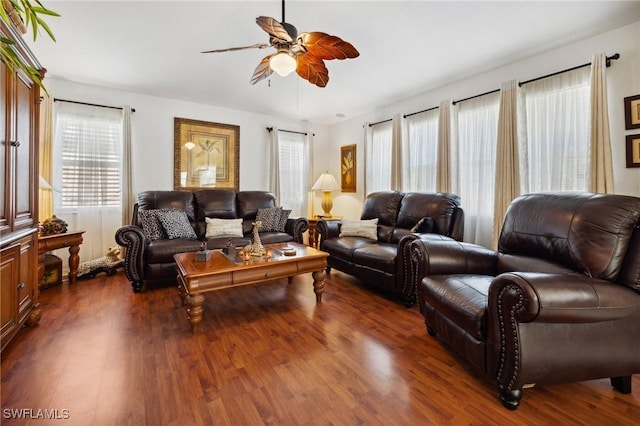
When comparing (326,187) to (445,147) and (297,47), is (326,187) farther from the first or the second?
(297,47)

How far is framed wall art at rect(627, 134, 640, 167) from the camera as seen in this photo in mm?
2416

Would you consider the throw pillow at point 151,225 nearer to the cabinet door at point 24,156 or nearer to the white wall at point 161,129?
the white wall at point 161,129

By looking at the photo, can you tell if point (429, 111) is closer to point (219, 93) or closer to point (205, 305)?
point (219, 93)

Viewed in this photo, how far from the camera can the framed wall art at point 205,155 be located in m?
4.44

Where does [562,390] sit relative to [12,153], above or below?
below

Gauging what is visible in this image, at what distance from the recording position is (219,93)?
4121 mm

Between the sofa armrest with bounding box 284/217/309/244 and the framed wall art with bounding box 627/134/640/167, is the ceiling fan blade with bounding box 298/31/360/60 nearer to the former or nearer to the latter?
the sofa armrest with bounding box 284/217/309/244

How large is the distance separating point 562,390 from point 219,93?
4.61 meters

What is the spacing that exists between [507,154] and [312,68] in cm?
231

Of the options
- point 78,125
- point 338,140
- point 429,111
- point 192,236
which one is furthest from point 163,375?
point 338,140

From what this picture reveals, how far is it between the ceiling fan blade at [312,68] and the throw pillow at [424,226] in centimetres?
182

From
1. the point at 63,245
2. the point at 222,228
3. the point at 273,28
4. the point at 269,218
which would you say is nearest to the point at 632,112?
the point at 273,28

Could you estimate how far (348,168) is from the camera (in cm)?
548

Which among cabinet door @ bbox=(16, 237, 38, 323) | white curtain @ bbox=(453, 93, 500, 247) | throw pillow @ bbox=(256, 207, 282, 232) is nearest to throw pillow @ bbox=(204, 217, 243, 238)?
throw pillow @ bbox=(256, 207, 282, 232)
